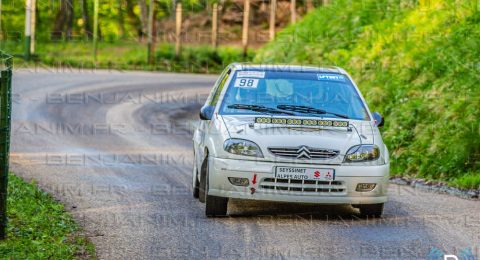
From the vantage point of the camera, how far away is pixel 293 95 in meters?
11.2

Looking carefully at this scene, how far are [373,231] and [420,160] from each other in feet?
21.4

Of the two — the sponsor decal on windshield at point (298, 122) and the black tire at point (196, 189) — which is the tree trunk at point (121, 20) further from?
the sponsor decal on windshield at point (298, 122)

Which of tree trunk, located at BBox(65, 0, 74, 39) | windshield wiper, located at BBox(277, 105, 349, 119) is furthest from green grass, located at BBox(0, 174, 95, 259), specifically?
tree trunk, located at BBox(65, 0, 74, 39)

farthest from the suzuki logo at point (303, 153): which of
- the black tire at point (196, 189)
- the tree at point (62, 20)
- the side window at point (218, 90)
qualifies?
the tree at point (62, 20)

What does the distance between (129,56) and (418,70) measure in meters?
35.3

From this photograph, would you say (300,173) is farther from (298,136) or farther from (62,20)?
(62,20)

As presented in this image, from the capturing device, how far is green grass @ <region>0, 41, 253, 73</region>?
4688 cm

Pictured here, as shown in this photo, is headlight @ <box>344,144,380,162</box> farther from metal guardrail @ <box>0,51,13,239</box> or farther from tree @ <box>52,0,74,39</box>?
tree @ <box>52,0,74,39</box>

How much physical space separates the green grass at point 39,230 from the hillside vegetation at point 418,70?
641 cm

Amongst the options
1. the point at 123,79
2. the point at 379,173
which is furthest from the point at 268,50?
the point at 379,173

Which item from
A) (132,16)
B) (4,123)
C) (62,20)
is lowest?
(132,16)

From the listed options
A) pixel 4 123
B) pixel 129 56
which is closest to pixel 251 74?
pixel 4 123

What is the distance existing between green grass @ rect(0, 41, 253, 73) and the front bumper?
3077 cm

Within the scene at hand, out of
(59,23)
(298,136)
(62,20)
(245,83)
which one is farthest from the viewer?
(62,20)
